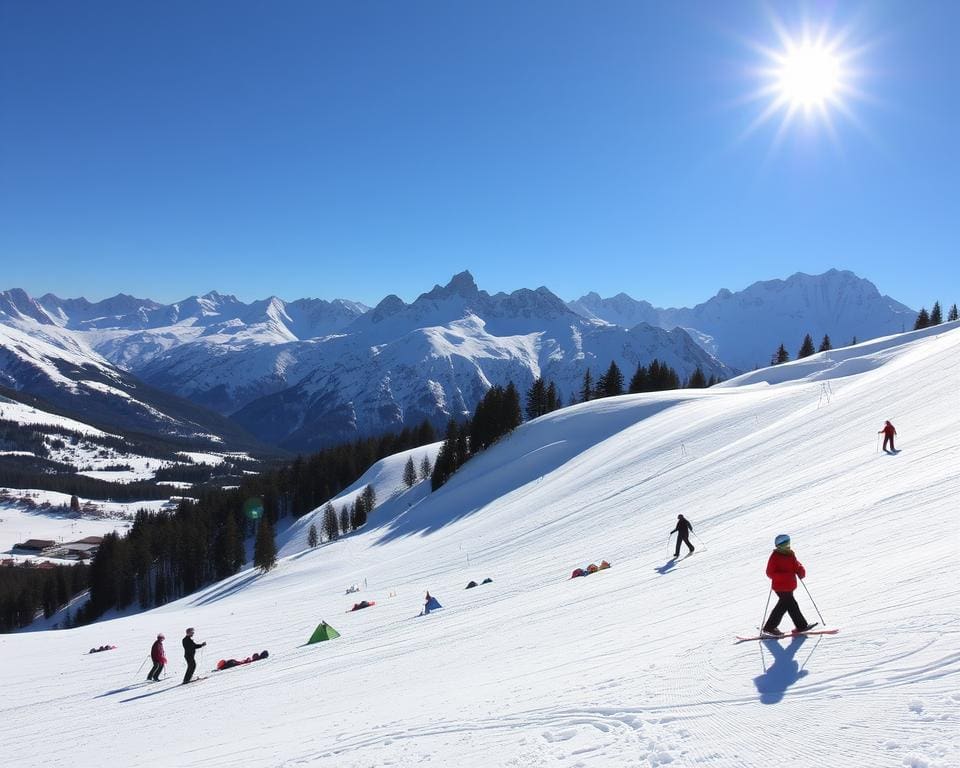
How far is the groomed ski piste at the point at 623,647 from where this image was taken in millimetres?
6684

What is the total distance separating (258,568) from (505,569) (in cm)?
4442

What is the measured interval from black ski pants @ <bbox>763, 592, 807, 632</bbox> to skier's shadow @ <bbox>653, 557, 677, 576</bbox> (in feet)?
22.8

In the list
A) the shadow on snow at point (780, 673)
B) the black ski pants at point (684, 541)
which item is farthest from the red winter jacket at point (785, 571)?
the black ski pants at point (684, 541)

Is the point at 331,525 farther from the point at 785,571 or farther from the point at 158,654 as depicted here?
the point at 785,571

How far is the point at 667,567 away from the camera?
16.3m

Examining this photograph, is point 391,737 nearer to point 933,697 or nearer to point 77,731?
point 933,697

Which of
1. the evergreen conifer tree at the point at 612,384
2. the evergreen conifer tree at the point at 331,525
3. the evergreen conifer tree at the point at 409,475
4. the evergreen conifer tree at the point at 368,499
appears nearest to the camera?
the evergreen conifer tree at the point at 331,525

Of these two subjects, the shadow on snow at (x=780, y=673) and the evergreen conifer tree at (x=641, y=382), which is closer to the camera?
the shadow on snow at (x=780, y=673)

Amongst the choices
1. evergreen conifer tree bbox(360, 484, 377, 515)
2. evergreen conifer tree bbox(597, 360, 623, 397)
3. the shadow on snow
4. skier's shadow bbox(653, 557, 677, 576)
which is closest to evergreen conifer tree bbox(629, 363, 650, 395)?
evergreen conifer tree bbox(597, 360, 623, 397)

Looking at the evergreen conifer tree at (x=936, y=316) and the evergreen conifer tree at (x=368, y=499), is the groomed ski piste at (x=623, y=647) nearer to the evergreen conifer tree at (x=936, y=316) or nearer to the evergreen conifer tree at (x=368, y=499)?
the evergreen conifer tree at (x=368, y=499)

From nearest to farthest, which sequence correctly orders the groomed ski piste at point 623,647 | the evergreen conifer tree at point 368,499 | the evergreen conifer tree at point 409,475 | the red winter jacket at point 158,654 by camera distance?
the groomed ski piste at point 623,647, the red winter jacket at point 158,654, the evergreen conifer tree at point 368,499, the evergreen conifer tree at point 409,475

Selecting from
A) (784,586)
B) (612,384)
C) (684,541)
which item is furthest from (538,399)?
(784,586)

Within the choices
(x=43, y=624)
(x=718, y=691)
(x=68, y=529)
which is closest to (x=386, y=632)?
(x=718, y=691)

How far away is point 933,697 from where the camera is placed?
6.05m
